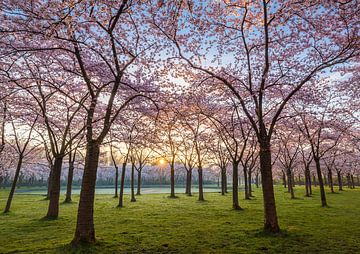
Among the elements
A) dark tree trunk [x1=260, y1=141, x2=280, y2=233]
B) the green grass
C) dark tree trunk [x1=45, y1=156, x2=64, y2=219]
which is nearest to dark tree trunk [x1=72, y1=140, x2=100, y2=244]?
the green grass

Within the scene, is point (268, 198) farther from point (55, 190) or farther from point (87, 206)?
point (55, 190)

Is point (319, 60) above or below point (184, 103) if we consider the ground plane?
above

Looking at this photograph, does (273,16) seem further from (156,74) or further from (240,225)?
(240,225)

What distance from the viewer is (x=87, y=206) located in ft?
→ 29.3

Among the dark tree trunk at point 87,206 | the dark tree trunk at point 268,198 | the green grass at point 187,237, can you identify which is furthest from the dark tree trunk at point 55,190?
the dark tree trunk at point 268,198

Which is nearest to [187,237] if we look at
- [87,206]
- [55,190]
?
[87,206]

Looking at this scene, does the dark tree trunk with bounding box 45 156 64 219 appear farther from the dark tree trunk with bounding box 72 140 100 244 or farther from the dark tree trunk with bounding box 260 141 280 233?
the dark tree trunk with bounding box 260 141 280 233

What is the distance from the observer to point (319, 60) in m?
12.1

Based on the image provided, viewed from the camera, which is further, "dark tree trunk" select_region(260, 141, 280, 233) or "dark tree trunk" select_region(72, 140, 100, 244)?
"dark tree trunk" select_region(260, 141, 280, 233)

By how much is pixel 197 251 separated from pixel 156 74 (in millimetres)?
9425

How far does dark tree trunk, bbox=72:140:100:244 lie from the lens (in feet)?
28.8

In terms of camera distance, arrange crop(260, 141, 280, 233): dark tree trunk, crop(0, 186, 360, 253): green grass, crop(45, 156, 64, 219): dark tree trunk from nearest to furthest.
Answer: crop(0, 186, 360, 253): green grass
crop(260, 141, 280, 233): dark tree trunk
crop(45, 156, 64, 219): dark tree trunk

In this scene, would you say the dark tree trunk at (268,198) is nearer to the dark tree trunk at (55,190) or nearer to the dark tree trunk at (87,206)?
the dark tree trunk at (87,206)

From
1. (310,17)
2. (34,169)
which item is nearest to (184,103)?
(310,17)
